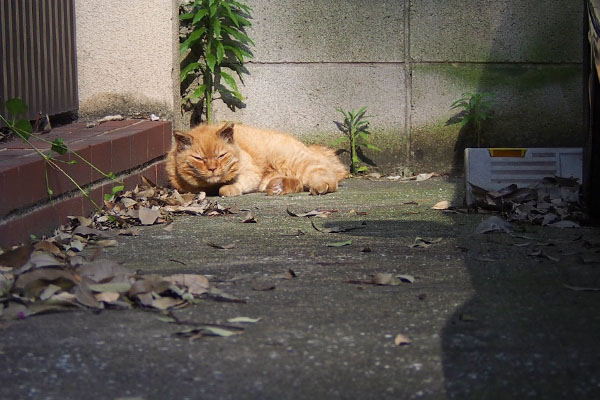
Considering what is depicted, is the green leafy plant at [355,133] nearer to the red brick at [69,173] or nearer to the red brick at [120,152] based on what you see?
the red brick at [120,152]

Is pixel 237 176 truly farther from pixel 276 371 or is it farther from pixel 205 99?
pixel 276 371

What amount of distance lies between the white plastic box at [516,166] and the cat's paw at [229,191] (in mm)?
1762

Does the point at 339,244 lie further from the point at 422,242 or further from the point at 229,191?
the point at 229,191

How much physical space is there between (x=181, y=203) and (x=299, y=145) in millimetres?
1345

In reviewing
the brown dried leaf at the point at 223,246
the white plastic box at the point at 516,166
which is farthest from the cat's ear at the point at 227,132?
the brown dried leaf at the point at 223,246

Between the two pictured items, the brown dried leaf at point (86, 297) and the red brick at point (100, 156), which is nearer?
the brown dried leaf at point (86, 297)

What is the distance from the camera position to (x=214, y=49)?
6.12 metres

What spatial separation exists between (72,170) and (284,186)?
74.2 inches

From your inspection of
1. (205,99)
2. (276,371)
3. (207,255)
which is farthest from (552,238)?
(205,99)

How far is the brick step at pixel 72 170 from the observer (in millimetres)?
3387

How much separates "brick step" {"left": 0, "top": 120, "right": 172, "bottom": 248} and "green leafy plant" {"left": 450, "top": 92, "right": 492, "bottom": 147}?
7.61ft

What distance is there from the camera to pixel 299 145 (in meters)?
5.91

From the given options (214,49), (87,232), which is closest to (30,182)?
(87,232)

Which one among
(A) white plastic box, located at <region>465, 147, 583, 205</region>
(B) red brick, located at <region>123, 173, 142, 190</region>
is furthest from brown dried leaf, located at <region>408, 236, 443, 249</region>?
(B) red brick, located at <region>123, 173, 142, 190</region>
